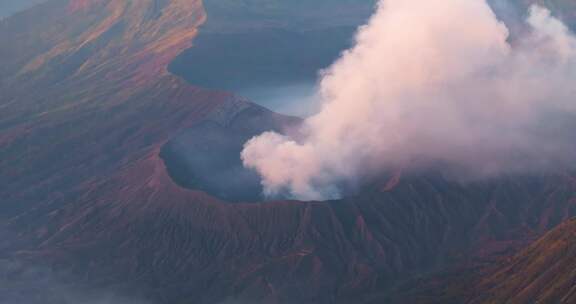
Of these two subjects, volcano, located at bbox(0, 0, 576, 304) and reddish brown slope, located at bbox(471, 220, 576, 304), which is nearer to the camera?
reddish brown slope, located at bbox(471, 220, 576, 304)

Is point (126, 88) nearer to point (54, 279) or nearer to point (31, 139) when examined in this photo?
point (31, 139)

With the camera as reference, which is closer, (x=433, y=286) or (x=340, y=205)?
(x=433, y=286)

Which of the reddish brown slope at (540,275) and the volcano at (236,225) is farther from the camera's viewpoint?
the volcano at (236,225)

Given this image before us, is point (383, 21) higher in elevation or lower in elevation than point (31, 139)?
higher

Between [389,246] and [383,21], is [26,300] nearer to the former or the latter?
[389,246]

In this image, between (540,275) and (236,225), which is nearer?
(540,275)

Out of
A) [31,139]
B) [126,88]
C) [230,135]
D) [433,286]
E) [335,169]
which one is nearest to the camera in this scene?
[433,286]

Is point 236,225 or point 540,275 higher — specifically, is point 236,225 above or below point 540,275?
below

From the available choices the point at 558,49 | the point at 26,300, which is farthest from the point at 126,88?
the point at 558,49

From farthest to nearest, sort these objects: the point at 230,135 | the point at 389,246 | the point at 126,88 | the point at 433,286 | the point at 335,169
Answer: the point at 126,88 < the point at 230,135 < the point at 335,169 < the point at 389,246 < the point at 433,286

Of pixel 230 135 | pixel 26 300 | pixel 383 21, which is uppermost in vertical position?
pixel 383 21
